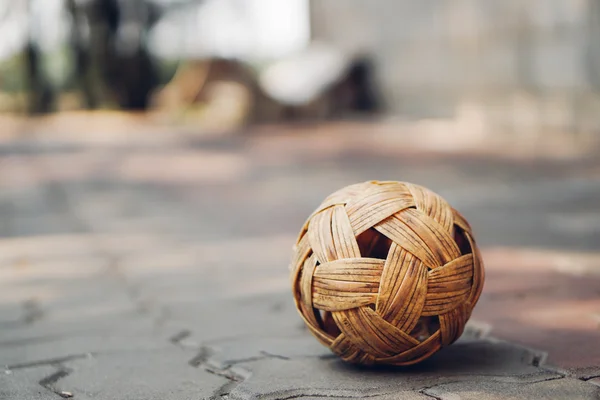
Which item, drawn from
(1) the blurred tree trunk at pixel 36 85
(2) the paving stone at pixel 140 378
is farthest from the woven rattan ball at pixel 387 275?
(1) the blurred tree trunk at pixel 36 85

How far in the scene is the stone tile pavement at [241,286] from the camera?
2.19 metres

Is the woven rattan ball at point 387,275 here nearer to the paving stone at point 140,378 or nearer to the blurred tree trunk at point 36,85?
the paving stone at point 140,378

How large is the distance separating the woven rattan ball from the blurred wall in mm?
7482

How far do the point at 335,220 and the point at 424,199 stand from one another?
249 mm

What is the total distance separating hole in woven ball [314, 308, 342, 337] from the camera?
2.27 m

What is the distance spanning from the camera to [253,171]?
7.52 m

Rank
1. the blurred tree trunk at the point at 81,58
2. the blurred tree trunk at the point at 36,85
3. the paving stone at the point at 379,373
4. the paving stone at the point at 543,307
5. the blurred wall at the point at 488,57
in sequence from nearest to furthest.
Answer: the paving stone at the point at 379,373
the paving stone at the point at 543,307
the blurred wall at the point at 488,57
the blurred tree trunk at the point at 36,85
the blurred tree trunk at the point at 81,58

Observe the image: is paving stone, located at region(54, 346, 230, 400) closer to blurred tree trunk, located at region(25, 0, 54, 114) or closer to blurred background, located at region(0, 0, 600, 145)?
blurred background, located at region(0, 0, 600, 145)

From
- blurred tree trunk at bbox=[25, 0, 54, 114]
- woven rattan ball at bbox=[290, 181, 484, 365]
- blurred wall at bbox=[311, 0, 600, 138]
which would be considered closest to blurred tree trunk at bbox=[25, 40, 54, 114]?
blurred tree trunk at bbox=[25, 0, 54, 114]

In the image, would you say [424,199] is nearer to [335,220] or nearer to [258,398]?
[335,220]

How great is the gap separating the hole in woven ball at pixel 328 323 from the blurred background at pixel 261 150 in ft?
1.46

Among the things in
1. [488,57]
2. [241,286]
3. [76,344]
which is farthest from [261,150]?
[76,344]

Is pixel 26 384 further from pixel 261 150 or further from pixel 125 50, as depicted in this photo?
pixel 125 50

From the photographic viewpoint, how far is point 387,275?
207 cm
